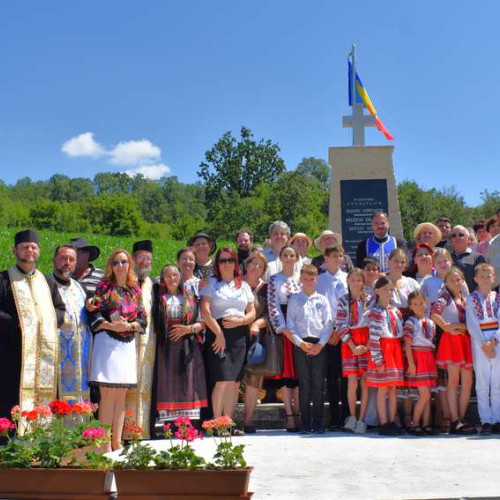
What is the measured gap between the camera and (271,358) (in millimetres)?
7418

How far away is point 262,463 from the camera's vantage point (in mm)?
5684

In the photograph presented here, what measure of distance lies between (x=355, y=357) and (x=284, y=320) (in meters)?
0.81

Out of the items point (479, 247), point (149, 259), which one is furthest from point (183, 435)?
point (479, 247)

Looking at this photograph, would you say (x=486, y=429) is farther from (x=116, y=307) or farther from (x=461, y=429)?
(x=116, y=307)

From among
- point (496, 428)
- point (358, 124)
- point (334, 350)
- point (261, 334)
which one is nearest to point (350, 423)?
point (334, 350)

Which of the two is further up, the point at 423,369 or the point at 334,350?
the point at 334,350

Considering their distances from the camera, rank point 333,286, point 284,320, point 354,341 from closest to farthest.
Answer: point 354,341 → point 284,320 → point 333,286

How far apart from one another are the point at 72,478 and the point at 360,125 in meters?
9.38

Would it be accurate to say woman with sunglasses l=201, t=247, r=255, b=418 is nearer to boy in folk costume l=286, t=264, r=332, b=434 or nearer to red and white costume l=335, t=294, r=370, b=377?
boy in folk costume l=286, t=264, r=332, b=434

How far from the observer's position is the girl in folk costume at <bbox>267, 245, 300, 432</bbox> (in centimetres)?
753

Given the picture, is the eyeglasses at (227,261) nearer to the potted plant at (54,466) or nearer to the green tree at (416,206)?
the potted plant at (54,466)

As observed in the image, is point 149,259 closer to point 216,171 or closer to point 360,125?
point 360,125

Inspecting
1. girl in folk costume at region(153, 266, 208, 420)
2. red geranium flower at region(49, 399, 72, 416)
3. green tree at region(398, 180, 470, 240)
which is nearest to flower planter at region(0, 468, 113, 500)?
red geranium flower at region(49, 399, 72, 416)

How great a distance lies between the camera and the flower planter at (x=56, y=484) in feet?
14.3
